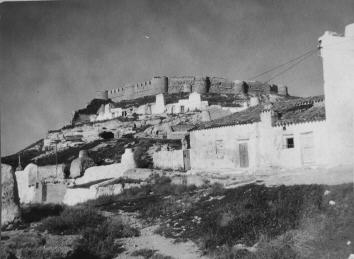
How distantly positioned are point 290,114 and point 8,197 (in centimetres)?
1238

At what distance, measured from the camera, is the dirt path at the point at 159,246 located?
→ 9.38 meters

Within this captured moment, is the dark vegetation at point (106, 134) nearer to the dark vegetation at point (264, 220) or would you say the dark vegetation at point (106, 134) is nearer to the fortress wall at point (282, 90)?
the fortress wall at point (282, 90)

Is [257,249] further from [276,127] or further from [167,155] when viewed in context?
[167,155]

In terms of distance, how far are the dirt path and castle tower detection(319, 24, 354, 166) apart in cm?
523

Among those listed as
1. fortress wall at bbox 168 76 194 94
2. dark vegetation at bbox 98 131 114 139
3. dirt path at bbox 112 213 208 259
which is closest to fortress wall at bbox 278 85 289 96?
fortress wall at bbox 168 76 194 94

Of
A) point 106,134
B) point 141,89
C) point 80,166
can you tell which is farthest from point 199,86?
point 80,166

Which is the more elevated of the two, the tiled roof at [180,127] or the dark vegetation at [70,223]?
A: the tiled roof at [180,127]

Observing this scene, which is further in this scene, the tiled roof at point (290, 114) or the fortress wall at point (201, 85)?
the fortress wall at point (201, 85)

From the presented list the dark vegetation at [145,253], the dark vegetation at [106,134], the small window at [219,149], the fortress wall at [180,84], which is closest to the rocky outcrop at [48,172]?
the small window at [219,149]

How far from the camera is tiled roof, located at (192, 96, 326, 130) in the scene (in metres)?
16.6

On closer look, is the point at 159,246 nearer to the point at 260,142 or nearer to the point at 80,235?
the point at 80,235

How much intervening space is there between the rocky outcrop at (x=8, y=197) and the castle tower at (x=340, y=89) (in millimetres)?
9639

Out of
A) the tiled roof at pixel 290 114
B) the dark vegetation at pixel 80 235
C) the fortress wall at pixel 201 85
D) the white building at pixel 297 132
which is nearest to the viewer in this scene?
the dark vegetation at pixel 80 235

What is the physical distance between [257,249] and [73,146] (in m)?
41.5
